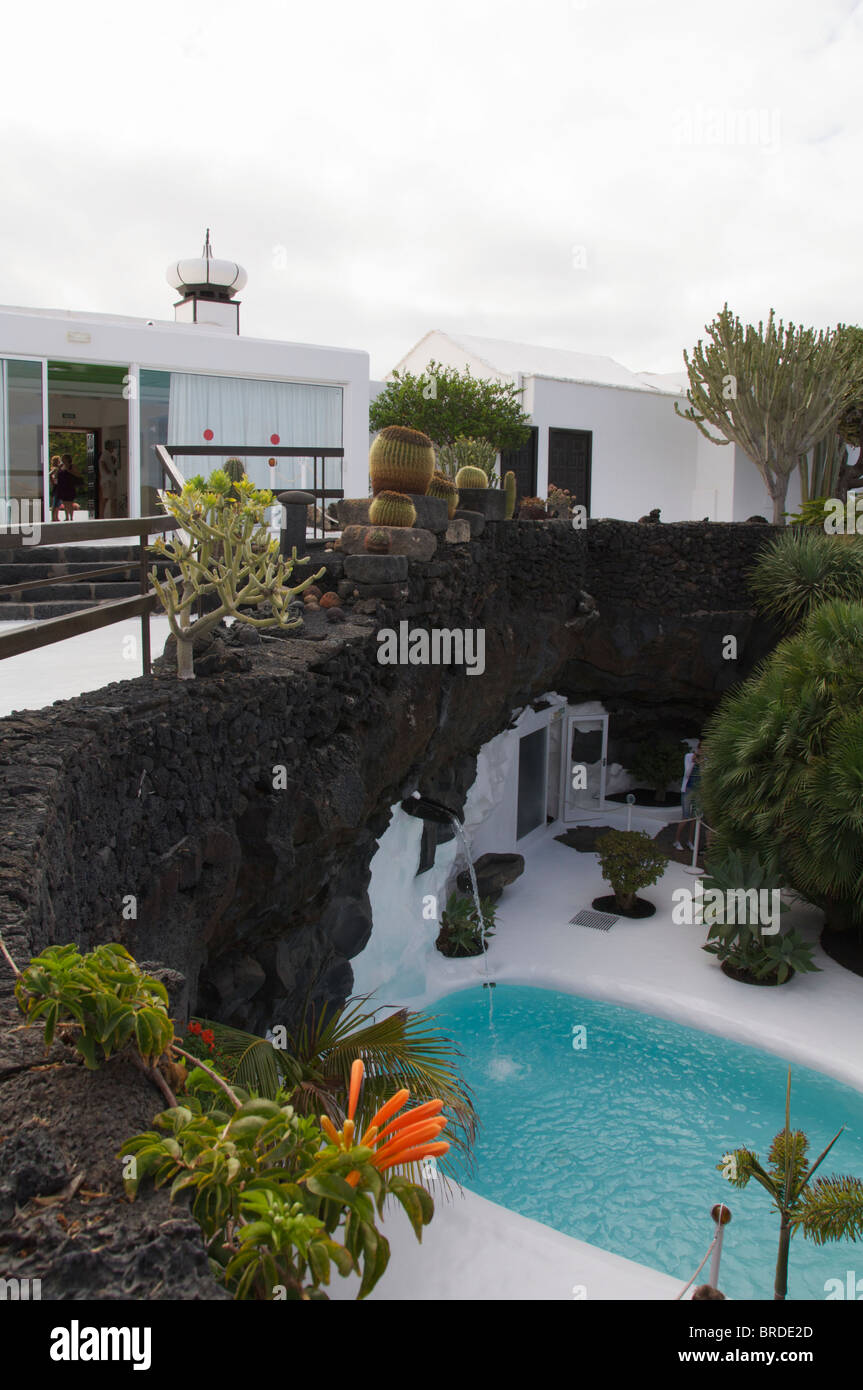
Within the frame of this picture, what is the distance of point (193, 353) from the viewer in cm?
1409

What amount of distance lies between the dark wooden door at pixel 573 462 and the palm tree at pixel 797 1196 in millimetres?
18304

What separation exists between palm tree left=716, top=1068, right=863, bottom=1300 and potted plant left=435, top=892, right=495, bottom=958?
26.0 feet

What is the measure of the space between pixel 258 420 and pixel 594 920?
8.97 metres

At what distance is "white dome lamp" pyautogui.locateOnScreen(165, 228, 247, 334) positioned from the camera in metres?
15.5

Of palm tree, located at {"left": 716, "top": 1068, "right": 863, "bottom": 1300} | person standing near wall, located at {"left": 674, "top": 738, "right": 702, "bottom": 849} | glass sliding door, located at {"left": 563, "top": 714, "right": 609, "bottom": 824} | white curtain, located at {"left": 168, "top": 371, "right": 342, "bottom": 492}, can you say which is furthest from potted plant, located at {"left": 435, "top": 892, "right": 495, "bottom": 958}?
palm tree, located at {"left": 716, "top": 1068, "right": 863, "bottom": 1300}

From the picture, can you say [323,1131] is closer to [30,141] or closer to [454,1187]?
[454,1187]

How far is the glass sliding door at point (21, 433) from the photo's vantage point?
12.9 metres

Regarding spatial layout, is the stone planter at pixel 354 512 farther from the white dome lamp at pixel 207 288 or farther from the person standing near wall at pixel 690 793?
the person standing near wall at pixel 690 793

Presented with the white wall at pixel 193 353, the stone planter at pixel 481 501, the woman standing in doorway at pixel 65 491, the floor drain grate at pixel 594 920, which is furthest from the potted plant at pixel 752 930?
the woman standing in doorway at pixel 65 491

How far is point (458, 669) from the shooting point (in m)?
11.4
